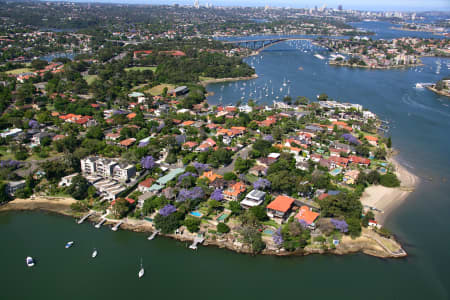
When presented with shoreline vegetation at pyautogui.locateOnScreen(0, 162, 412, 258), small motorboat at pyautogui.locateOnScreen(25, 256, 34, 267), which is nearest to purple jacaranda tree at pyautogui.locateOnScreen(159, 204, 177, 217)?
shoreline vegetation at pyautogui.locateOnScreen(0, 162, 412, 258)

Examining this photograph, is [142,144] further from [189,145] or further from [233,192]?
[233,192]

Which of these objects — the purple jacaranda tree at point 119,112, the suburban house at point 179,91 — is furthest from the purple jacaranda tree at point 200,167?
the suburban house at point 179,91

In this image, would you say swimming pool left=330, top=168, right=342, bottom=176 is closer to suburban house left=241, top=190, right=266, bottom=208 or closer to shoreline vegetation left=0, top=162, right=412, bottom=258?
shoreline vegetation left=0, top=162, right=412, bottom=258

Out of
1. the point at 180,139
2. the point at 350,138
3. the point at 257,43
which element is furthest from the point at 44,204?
the point at 257,43

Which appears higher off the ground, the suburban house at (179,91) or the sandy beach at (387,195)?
the suburban house at (179,91)

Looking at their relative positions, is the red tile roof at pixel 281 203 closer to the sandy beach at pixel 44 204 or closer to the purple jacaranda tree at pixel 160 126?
the sandy beach at pixel 44 204

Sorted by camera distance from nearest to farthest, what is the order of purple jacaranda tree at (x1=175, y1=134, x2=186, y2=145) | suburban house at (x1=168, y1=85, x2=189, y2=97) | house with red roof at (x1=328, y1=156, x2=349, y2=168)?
house with red roof at (x1=328, y1=156, x2=349, y2=168) < purple jacaranda tree at (x1=175, y1=134, x2=186, y2=145) < suburban house at (x1=168, y1=85, x2=189, y2=97)
